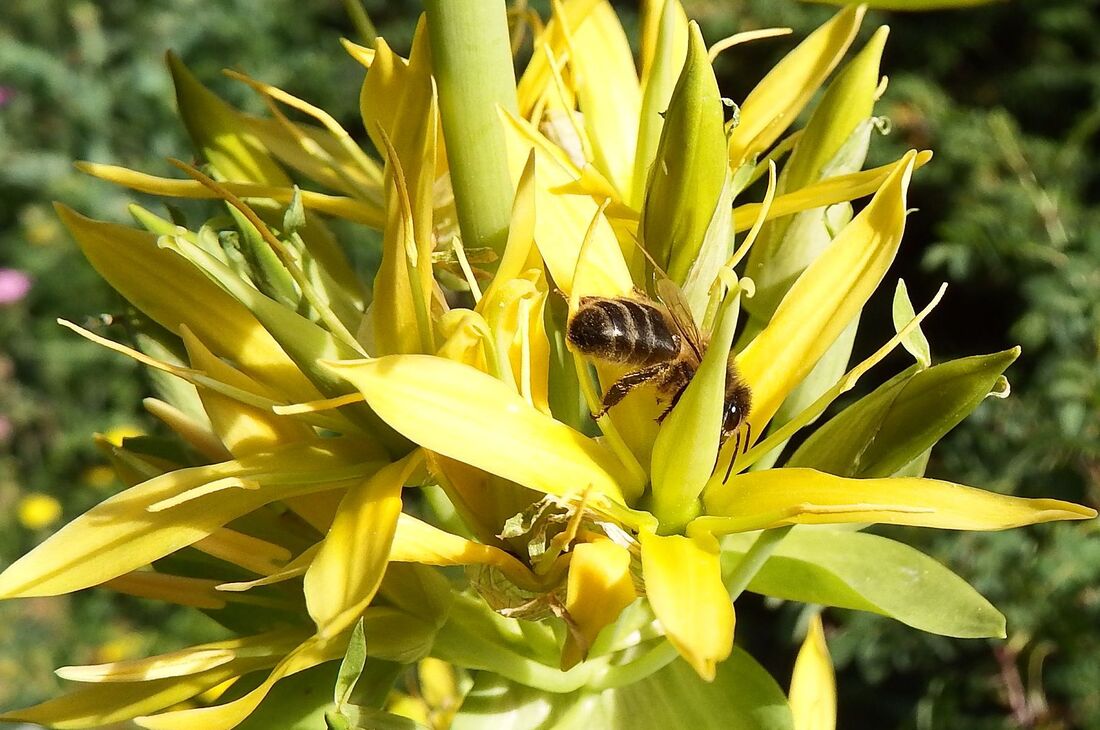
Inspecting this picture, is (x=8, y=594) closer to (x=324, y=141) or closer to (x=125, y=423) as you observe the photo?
(x=324, y=141)

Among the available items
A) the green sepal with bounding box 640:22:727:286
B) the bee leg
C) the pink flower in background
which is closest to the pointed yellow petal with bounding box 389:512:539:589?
the bee leg

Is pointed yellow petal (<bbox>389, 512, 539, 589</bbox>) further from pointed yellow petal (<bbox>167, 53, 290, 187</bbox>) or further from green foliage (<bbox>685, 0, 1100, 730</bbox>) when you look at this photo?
green foliage (<bbox>685, 0, 1100, 730</bbox>)

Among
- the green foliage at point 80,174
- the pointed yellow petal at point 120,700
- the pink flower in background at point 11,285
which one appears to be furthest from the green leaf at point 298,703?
the pink flower in background at point 11,285

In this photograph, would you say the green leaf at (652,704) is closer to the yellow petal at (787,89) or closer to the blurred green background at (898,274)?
the yellow petal at (787,89)

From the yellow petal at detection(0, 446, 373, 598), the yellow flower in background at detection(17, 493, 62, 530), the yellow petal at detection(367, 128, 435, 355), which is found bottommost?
the yellow flower in background at detection(17, 493, 62, 530)

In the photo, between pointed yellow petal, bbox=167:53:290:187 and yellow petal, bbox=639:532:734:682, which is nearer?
yellow petal, bbox=639:532:734:682

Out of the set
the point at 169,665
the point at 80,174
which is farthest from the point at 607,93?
the point at 80,174

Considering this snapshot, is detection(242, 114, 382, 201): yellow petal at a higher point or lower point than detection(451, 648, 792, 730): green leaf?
higher
